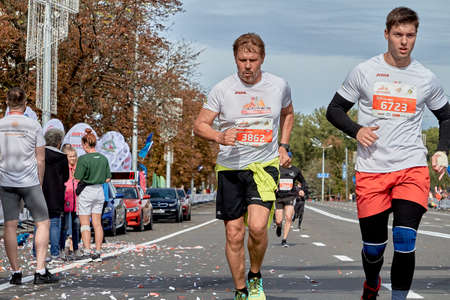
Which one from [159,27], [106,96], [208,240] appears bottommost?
[208,240]

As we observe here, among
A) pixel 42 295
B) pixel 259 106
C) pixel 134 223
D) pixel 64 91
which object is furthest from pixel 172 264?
pixel 64 91

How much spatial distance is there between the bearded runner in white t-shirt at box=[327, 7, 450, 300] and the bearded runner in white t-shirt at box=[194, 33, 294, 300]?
79cm

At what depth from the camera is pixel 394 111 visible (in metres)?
6.59

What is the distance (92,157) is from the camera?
44.0 feet

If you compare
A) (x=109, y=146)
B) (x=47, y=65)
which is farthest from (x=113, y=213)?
(x=109, y=146)

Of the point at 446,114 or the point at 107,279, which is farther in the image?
the point at 107,279

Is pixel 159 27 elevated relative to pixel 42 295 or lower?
elevated

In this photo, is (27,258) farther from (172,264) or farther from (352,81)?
(352,81)

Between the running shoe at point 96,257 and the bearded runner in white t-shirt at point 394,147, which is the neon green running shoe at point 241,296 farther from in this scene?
the running shoe at point 96,257

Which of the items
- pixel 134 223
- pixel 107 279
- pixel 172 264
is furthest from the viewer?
pixel 134 223

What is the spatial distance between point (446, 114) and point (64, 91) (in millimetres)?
25554

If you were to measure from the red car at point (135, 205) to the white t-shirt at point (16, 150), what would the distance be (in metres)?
14.0

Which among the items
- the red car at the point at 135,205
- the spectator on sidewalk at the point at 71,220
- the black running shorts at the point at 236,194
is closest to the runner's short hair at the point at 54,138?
the spectator on sidewalk at the point at 71,220

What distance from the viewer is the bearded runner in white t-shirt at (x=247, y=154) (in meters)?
7.25
